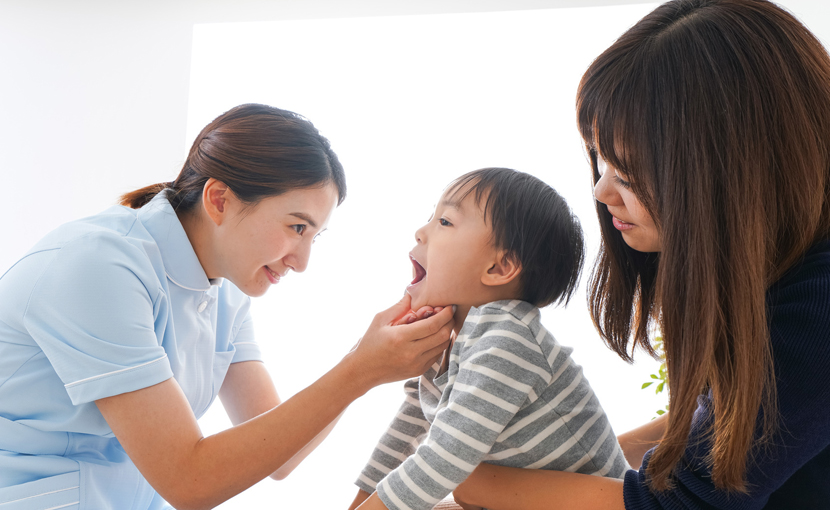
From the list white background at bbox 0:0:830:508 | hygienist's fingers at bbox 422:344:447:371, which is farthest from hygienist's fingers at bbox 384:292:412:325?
white background at bbox 0:0:830:508

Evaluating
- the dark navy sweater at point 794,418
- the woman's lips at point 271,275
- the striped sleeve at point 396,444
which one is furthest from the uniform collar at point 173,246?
the dark navy sweater at point 794,418

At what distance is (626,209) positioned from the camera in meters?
0.99

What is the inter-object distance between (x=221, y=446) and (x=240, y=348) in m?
0.52

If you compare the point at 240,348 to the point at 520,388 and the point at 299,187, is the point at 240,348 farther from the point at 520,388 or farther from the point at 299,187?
the point at 520,388

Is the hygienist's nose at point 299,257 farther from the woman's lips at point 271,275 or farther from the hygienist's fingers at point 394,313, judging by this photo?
the hygienist's fingers at point 394,313

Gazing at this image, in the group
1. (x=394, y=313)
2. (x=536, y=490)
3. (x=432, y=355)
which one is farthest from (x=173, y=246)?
(x=536, y=490)

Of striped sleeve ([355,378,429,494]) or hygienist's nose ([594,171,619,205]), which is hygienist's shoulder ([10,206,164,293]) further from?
hygienist's nose ([594,171,619,205])

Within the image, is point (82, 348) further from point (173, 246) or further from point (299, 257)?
point (299, 257)

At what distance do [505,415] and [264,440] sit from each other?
455 millimetres

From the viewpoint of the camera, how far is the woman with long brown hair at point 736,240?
2.54 ft

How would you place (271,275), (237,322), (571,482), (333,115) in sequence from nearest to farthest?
(571,482), (271,275), (237,322), (333,115)

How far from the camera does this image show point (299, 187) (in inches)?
51.6

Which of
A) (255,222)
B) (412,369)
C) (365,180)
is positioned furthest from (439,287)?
(365,180)

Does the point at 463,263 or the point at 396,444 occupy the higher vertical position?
the point at 463,263
